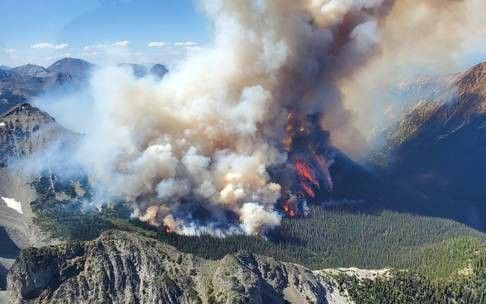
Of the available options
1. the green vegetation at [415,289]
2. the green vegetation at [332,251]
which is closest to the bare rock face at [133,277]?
the green vegetation at [415,289]

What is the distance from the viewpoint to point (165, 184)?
200 m

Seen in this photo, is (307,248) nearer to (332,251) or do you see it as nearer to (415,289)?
(332,251)

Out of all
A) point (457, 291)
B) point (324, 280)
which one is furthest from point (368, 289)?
point (457, 291)

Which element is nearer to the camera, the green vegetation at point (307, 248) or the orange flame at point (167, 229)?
the green vegetation at point (307, 248)

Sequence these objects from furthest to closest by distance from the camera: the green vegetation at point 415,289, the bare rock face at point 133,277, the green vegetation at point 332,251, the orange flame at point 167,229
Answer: the orange flame at point 167,229 → the green vegetation at point 332,251 → the green vegetation at point 415,289 → the bare rock face at point 133,277

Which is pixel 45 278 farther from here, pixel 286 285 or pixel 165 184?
pixel 165 184

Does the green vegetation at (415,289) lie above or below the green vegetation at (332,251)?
below

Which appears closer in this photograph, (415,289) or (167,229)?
(415,289)

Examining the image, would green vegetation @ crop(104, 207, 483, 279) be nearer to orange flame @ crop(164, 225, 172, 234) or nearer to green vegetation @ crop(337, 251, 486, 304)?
orange flame @ crop(164, 225, 172, 234)

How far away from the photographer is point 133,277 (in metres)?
136

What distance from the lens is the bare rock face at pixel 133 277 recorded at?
130 m

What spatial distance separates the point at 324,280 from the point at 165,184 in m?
68.2

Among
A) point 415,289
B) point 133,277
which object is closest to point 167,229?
point 133,277

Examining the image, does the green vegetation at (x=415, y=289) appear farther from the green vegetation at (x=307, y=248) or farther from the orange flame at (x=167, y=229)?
the orange flame at (x=167, y=229)
